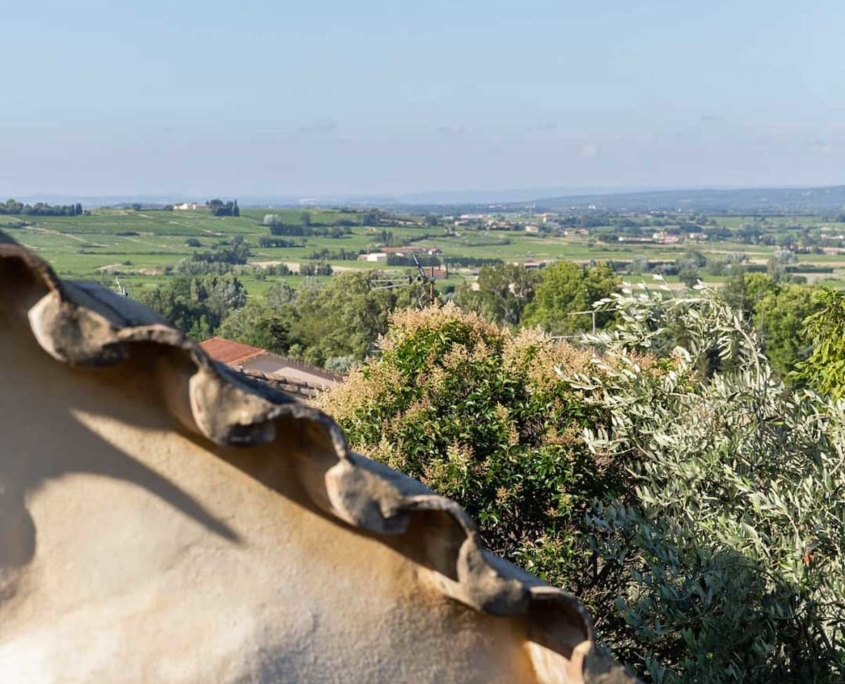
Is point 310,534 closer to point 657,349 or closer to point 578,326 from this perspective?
point 657,349

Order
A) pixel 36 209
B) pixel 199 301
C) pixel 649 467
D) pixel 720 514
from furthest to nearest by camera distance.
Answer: pixel 36 209 → pixel 199 301 → pixel 649 467 → pixel 720 514

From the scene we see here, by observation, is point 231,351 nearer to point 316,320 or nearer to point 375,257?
point 316,320

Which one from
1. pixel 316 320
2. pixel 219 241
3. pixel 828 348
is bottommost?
pixel 219 241

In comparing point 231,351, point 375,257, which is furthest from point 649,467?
point 375,257

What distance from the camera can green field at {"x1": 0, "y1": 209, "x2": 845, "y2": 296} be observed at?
11662 cm

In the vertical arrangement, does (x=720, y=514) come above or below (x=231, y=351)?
above

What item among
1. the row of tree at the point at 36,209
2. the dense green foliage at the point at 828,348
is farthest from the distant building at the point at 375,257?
the dense green foliage at the point at 828,348

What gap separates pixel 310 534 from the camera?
331 cm

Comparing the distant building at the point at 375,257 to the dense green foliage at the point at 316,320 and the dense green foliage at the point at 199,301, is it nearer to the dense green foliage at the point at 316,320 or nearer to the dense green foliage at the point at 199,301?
the dense green foliage at the point at 199,301

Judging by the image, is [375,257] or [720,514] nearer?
[720,514]

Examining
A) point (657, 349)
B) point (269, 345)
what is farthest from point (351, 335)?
point (657, 349)

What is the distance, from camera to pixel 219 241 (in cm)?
16562

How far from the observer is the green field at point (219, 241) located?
383ft

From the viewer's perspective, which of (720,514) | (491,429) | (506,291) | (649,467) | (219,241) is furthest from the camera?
(219,241)
